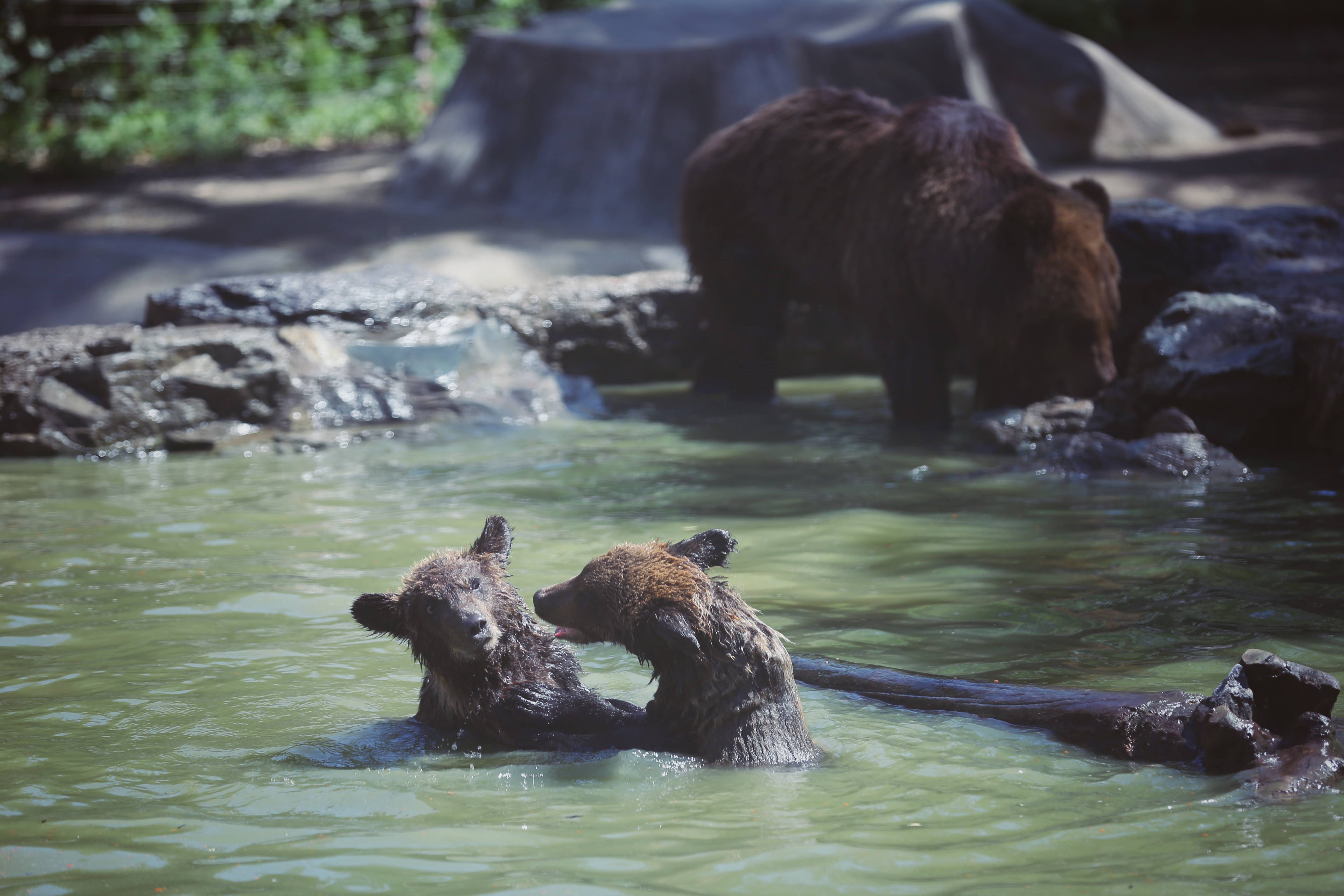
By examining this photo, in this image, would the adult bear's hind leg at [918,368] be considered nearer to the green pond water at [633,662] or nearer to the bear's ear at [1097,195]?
the green pond water at [633,662]

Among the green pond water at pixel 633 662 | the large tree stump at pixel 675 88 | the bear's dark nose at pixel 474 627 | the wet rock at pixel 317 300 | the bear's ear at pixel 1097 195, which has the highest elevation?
the large tree stump at pixel 675 88

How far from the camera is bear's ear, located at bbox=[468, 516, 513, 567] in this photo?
444cm

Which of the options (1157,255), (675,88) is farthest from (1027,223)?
(675,88)

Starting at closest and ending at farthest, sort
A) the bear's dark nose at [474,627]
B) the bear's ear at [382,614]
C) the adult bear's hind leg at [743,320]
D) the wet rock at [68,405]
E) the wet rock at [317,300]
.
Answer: the bear's dark nose at [474,627]
the bear's ear at [382,614]
the wet rock at [68,405]
the adult bear's hind leg at [743,320]
the wet rock at [317,300]

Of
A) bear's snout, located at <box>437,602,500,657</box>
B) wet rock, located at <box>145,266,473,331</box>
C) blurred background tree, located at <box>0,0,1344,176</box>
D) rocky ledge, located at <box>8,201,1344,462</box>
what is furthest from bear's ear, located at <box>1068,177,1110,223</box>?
blurred background tree, located at <box>0,0,1344,176</box>

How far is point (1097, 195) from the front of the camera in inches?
336

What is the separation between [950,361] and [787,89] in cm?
370

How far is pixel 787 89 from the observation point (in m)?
13.4

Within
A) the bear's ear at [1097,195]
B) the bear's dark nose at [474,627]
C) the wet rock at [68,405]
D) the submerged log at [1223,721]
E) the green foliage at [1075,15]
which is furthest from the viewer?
the green foliage at [1075,15]

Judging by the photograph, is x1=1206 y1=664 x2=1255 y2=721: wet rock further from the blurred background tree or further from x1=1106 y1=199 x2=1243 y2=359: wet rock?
the blurred background tree

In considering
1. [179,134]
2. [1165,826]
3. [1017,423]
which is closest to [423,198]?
[179,134]

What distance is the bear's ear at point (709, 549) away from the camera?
4223mm

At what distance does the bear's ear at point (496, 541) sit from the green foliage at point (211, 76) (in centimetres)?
1467

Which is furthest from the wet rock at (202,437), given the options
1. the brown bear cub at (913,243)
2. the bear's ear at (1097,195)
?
the bear's ear at (1097,195)
